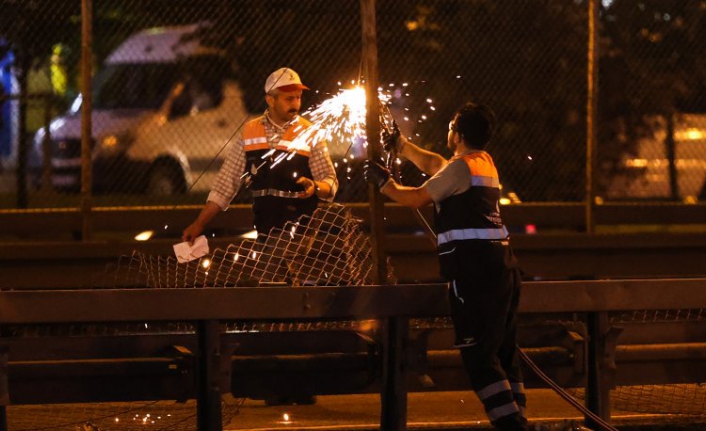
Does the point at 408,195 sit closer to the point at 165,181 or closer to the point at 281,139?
the point at 281,139

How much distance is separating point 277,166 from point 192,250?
0.74 meters

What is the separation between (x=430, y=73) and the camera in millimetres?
12188

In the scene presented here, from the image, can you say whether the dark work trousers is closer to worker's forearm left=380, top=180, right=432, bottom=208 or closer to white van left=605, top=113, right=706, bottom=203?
worker's forearm left=380, top=180, right=432, bottom=208

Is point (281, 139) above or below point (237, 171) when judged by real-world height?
above

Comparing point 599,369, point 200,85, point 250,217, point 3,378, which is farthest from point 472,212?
point 200,85

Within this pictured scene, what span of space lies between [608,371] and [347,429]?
1.58 meters

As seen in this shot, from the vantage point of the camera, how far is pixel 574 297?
7.02 meters

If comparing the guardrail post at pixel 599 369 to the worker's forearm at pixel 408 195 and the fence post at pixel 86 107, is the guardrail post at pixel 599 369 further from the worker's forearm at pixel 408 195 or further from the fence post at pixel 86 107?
the fence post at pixel 86 107

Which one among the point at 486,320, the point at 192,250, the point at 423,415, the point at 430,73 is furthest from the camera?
the point at 430,73

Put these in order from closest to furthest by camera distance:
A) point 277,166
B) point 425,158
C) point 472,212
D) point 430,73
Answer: point 472,212 < point 425,158 < point 277,166 < point 430,73

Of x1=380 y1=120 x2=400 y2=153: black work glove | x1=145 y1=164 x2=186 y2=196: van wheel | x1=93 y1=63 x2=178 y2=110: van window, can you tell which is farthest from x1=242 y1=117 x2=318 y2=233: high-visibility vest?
x1=93 y1=63 x2=178 y2=110: van window

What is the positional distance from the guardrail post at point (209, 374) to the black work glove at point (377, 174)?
3.70 feet

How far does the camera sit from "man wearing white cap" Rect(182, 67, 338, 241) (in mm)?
7824

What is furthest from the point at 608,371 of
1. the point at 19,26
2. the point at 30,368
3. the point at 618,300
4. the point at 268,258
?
the point at 19,26
